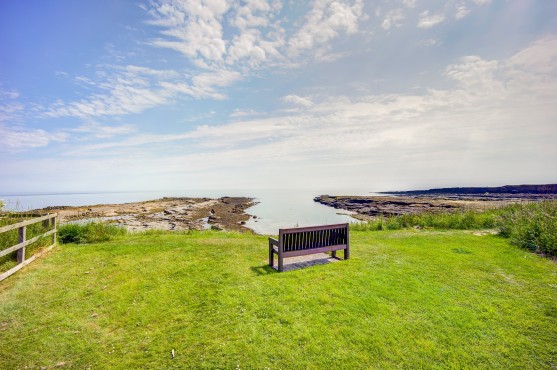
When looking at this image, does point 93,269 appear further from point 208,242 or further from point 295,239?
point 295,239

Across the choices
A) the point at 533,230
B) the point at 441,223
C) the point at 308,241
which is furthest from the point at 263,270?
the point at 441,223

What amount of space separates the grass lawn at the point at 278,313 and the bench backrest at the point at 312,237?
2.75ft

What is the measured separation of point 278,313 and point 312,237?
3.76 meters

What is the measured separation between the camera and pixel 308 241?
31.3 feet

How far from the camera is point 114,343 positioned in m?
5.38

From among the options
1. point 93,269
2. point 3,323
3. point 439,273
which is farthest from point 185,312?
point 439,273

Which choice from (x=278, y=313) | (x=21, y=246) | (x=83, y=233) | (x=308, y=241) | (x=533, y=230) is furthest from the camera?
(x=83, y=233)

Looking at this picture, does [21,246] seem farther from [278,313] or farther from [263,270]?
[278,313]

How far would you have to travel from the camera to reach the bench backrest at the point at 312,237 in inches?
360

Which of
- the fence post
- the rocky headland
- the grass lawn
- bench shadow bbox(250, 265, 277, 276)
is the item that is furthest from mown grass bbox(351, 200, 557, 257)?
the fence post

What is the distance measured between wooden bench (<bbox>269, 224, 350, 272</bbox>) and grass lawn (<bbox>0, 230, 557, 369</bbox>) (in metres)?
0.65

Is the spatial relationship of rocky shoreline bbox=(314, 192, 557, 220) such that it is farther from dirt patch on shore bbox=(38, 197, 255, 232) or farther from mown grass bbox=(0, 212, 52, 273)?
mown grass bbox=(0, 212, 52, 273)

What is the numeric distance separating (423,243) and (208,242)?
11.1m

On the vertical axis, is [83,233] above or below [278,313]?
above
